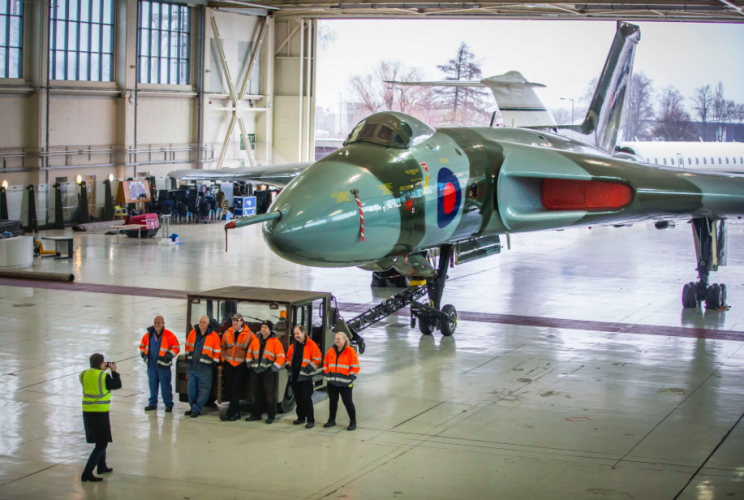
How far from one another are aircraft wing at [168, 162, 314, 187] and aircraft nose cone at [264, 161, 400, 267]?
29.0 ft

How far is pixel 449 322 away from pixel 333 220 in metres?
4.23

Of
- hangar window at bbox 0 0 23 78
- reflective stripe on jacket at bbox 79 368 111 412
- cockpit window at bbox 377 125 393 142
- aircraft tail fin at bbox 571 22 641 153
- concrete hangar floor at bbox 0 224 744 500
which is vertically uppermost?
hangar window at bbox 0 0 23 78

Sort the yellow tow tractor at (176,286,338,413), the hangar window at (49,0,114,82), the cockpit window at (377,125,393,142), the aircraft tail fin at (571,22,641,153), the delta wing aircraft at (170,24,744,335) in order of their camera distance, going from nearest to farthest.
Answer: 1. the yellow tow tractor at (176,286,338,413)
2. the delta wing aircraft at (170,24,744,335)
3. the cockpit window at (377,125,393,142)
4. the aircraft tail fin at (571,22,641,153)
5. the hangar window at (49,0,114,82)

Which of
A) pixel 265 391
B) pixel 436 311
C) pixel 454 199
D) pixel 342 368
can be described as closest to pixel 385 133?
pixel 454 199

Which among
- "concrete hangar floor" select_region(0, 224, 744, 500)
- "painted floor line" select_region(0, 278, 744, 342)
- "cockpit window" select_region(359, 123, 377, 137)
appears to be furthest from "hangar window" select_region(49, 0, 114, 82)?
"cockpit window" select_region(359, 123, 377, 137)

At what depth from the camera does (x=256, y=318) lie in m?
9.98

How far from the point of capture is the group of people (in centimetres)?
876

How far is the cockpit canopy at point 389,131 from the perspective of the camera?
37.2ft

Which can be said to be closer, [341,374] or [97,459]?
[97,459]

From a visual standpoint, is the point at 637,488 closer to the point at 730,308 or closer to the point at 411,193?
the point at 411,193

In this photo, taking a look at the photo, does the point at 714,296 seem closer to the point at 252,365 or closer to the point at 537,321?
the point at 537,321

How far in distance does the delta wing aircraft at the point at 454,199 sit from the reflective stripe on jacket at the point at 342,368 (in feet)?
5.28

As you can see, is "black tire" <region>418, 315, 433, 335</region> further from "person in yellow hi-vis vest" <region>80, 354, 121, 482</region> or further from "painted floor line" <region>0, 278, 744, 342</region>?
"person in yellow hi-vis vest" <region>80, 354, 121, 482</region>

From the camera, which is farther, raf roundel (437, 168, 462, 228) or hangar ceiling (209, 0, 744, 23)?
hangar ceiling (209, 0, 744, 23)
